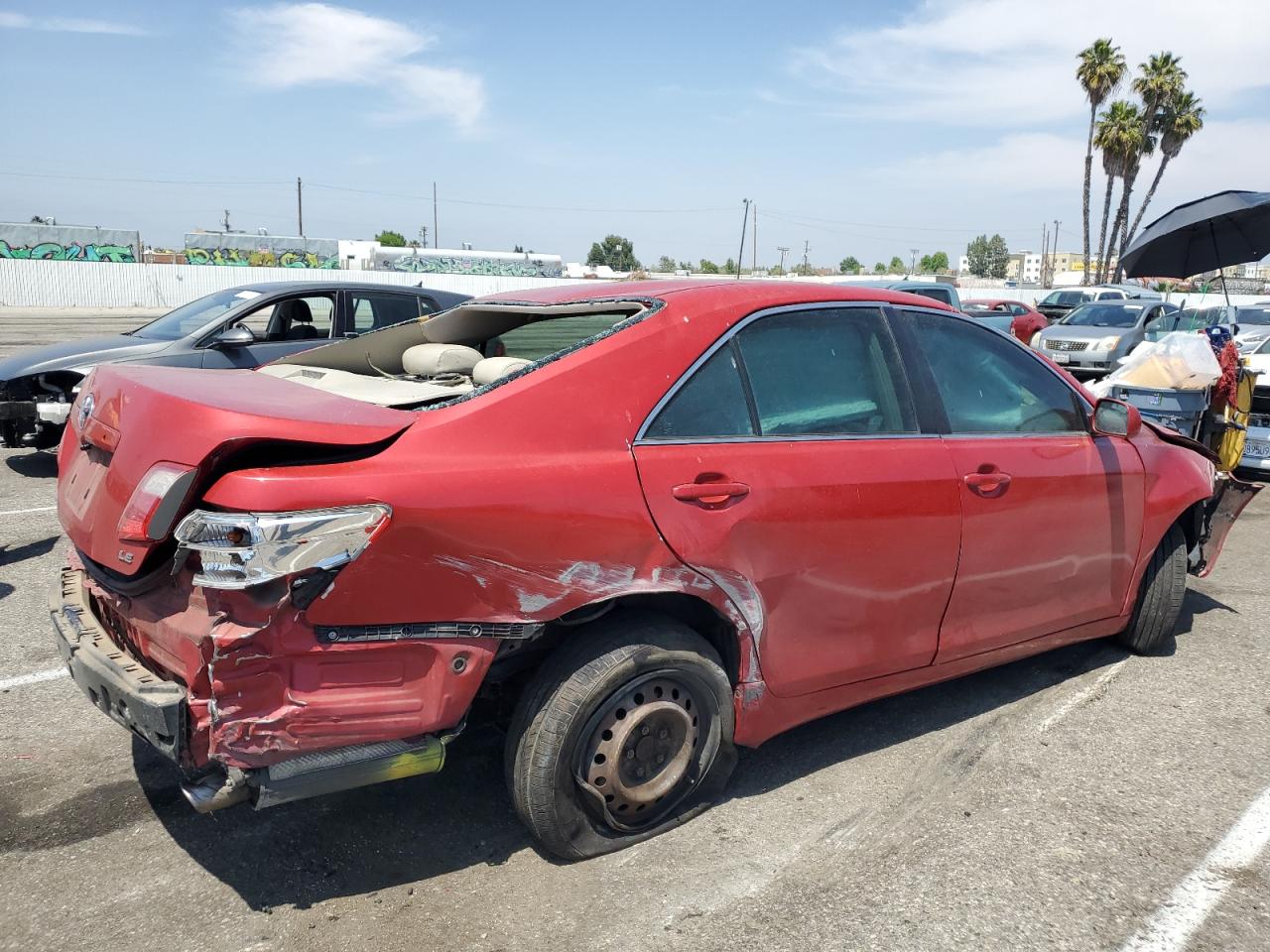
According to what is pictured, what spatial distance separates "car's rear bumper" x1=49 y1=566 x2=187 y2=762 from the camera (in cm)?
235

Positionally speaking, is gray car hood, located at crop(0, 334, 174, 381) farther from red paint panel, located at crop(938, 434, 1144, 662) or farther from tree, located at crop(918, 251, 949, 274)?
tree, located at crop(918, 251, 949, 274)

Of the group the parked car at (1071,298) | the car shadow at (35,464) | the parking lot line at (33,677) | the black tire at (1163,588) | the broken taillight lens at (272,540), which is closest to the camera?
the broken taillight lens at (272,540)

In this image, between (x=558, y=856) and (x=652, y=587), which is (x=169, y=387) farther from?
(x=558, y=856)

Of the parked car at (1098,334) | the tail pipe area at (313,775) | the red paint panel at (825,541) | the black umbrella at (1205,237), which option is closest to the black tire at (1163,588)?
the red paint panel at (825,541)

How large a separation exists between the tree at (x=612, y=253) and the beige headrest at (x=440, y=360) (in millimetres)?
96415

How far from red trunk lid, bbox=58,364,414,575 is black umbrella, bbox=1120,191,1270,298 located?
30.8 feet

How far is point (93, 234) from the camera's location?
47375mm

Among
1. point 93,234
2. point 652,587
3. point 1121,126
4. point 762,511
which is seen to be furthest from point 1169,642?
point 93,234

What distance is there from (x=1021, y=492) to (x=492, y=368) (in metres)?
2.01

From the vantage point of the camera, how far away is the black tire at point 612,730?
8.81 ft

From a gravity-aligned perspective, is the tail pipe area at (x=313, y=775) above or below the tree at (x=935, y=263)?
below

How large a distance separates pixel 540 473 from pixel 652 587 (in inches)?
18.5

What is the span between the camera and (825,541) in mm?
A: 3051

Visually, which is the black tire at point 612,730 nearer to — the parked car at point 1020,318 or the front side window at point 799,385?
the front side window at point 799,385
